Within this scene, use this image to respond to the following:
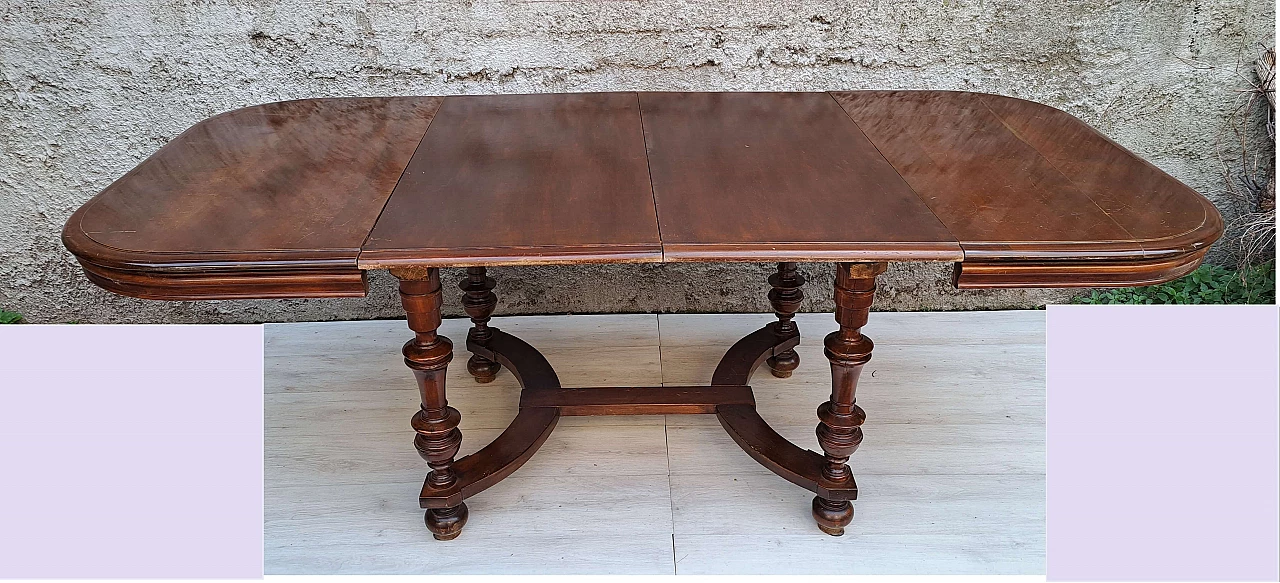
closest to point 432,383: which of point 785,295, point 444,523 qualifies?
point 444,523

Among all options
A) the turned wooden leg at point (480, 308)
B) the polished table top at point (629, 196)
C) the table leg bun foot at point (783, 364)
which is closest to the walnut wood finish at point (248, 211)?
the polished table top at point (629, 196)

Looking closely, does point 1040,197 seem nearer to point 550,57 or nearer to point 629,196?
point 629,196

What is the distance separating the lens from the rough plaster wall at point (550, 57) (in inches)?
100

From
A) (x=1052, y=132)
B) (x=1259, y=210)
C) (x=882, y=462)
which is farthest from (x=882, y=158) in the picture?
(x=1259, y=210)

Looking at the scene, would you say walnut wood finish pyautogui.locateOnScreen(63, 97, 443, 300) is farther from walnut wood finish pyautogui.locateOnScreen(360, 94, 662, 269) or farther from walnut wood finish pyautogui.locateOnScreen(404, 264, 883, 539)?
walnut wood finish pyautogui.locateOnScreen(404, 264, 883, 539)

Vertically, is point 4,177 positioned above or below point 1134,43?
below

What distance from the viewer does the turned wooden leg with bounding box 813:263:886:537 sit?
68.4 inches

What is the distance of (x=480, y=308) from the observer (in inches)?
96.9

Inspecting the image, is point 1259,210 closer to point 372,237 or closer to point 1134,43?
point 1134,43

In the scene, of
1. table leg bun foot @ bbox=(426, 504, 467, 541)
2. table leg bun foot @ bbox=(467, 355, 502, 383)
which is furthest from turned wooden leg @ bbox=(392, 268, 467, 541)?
table leg bun foot @ bbox=(467, 355, 502, 383)

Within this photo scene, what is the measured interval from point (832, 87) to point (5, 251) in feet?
8.61

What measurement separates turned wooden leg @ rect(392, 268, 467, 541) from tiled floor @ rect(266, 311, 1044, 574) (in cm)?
6

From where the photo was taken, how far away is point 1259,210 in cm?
281

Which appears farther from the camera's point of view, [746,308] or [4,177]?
[746,308]
